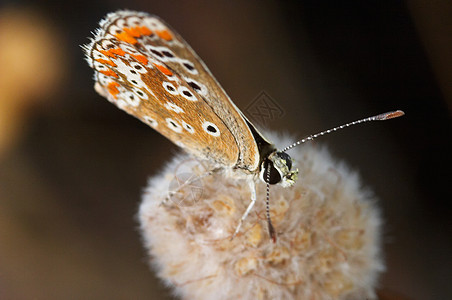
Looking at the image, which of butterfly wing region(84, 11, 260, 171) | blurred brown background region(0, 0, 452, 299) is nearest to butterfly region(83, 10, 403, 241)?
butterfly wing region(84, 11, 260, 171)

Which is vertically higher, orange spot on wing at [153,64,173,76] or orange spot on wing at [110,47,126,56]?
orange spot on wing at [110,47,126,56]

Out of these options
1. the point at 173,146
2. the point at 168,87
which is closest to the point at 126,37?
the point at 168,87

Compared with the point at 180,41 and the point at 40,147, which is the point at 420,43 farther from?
the point at 40,147

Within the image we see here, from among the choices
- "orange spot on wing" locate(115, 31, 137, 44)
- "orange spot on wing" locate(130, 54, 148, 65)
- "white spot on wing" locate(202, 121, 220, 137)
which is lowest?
"white spot on wing" locate(202, 121, 220, 137)

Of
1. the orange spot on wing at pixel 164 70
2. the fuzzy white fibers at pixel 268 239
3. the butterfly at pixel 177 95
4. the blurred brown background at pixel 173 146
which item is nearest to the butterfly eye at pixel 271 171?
the butterfly at pixel 177 95

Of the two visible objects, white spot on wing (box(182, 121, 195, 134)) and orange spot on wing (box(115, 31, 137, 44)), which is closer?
orange spot on wing (box(115, 31, 137, 44))

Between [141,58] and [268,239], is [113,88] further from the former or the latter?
[268,239]

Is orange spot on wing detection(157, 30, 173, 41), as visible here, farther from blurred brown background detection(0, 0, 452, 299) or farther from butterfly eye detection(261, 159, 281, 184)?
blurred brown background detection(0, 0, 452, 299)

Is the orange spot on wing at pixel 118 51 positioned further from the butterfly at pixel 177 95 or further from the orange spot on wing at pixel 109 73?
the orange spot on wing at pixel 109 73
